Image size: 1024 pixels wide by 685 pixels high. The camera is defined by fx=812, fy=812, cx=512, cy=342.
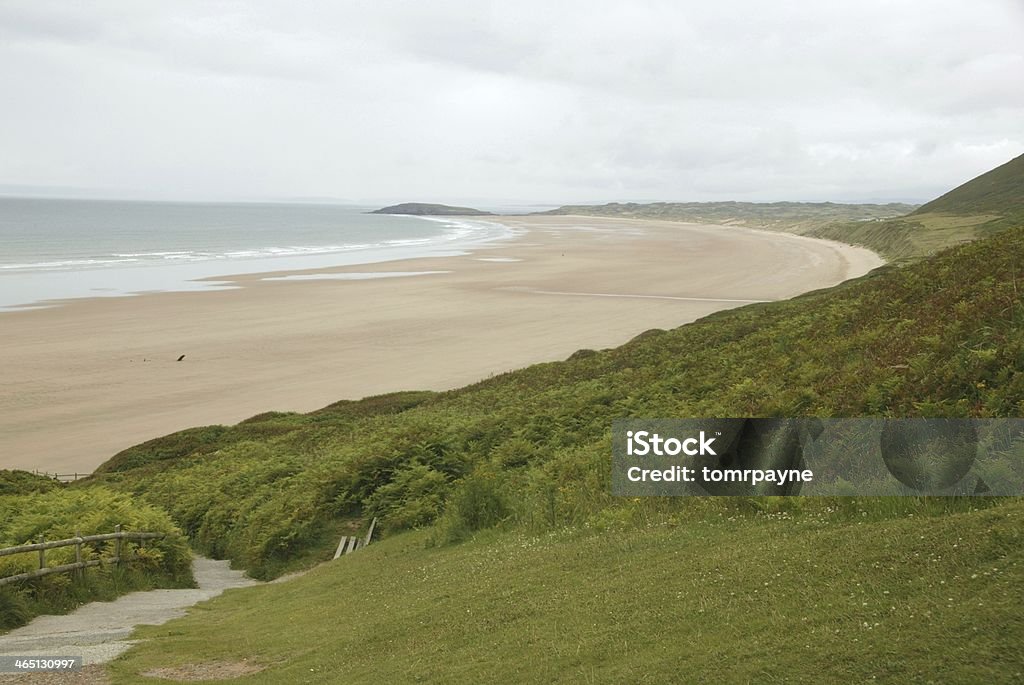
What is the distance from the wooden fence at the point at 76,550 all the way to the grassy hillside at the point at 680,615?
284cm

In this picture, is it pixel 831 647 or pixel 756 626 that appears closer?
pixel 831 647

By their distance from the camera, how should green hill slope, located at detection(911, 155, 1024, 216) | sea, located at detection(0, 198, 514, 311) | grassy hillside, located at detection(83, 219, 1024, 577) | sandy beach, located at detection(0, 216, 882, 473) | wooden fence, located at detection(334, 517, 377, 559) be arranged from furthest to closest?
green hill slope, located at detection(911, 155, 1024, 216)
sea, located at detection(0, 198, 514, 311)
sandy beach, located at detection(0, 216, 882, 473)
wooden fence, located at detection(334, 517, 377, 559)
grassy hillside, located at detection(83, 219, 1024, 577)

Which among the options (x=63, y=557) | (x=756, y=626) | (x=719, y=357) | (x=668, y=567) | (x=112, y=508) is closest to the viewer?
(x=756, y=626)

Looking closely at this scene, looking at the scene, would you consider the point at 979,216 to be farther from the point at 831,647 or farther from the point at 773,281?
the point at 831,647

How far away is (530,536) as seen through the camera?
12164mm

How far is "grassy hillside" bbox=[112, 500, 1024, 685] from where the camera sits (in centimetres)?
530

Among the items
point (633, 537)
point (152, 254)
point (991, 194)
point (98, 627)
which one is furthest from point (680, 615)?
point (991, 194)

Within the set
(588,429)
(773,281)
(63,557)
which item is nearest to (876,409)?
(588,429)

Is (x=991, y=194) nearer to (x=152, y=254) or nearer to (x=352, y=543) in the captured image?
(x=152, y=254)

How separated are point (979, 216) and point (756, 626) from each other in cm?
10278

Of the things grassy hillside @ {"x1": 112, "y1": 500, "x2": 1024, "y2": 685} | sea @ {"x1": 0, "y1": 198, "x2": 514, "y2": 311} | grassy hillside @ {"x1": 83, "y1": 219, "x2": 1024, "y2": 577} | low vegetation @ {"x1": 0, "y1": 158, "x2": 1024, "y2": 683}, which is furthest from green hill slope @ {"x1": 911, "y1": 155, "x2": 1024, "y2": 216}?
grassy hillside @ {"x1": 112, "y1": 500, "x2": 1024, "y2": 685}

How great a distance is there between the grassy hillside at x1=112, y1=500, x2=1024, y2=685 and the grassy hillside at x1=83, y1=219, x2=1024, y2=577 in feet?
8.63

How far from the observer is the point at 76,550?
13289mm

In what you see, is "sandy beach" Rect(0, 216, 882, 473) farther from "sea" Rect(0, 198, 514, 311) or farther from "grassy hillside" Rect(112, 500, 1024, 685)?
"grassy hillside" Rect(112, 500, 1024, 685)
